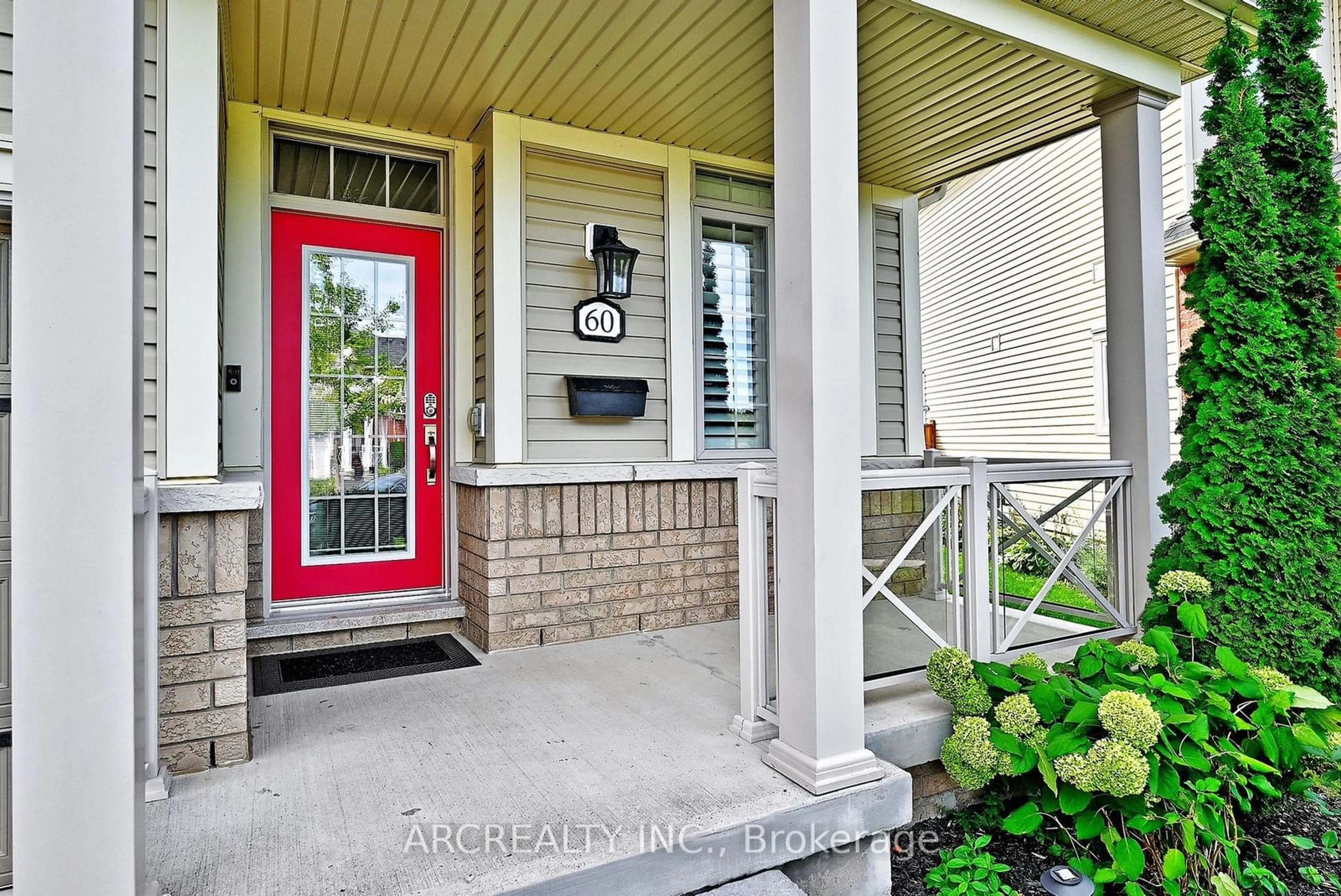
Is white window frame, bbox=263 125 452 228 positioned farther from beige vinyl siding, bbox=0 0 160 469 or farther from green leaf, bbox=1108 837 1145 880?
green leaf, bbox=1108 837 1145 880

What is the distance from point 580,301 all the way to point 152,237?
1864 mm

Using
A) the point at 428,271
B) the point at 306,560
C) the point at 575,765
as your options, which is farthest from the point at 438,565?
the point at 575,765

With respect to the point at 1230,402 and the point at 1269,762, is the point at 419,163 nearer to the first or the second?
the point at 1230,402

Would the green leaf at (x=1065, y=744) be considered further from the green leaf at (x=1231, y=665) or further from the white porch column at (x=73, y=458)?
the white porch column at (x=73, y=458)

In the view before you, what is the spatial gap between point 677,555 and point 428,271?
188 centimetres

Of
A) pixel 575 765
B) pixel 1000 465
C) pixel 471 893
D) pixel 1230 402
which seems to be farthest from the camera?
pixel 1000 465

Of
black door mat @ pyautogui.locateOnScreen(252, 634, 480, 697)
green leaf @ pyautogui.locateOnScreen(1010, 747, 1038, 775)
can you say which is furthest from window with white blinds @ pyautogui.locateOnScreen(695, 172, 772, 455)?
green leaf @ pyautogui.locateOnScreen(1010, 747, 1038, 775)

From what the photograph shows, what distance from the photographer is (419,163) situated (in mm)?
3744

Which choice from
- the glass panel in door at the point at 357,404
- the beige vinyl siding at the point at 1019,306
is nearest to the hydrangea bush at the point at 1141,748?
the glass panel in door at the point at 357,404

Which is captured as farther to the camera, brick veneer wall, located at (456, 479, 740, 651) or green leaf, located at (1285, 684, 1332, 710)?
brick veneer wall, located at (456, 479, 740, 651)

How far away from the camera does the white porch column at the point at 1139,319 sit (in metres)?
3.12

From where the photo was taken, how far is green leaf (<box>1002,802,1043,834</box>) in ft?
6.94

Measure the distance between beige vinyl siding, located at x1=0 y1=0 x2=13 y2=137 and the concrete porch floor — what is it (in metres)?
1.72

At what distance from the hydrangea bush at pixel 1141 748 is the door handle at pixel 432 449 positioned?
2.45m
